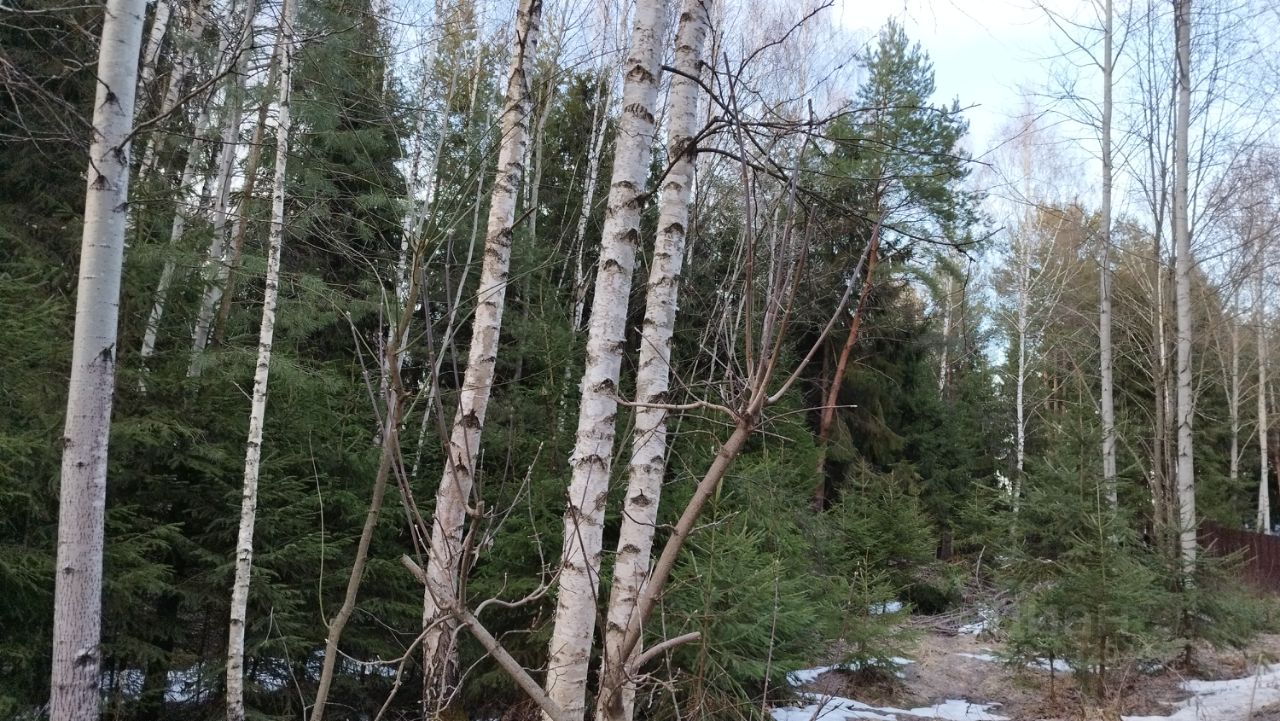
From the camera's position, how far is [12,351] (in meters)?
4.48

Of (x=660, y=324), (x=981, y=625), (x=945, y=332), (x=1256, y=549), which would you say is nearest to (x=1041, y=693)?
(x=981, y=625)

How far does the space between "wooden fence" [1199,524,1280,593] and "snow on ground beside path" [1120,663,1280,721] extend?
870 cm

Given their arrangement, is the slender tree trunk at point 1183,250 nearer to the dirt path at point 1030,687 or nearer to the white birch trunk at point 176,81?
the dirt path at point 1030,687

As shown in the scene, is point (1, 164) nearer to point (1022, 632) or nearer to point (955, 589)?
point (1022, 632)

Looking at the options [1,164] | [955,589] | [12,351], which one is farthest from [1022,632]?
[1,164]

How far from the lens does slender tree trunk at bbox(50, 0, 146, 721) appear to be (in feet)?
10.0

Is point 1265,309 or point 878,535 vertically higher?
point 1265,309

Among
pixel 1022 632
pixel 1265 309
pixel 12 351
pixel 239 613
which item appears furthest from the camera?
pixel 1265 309

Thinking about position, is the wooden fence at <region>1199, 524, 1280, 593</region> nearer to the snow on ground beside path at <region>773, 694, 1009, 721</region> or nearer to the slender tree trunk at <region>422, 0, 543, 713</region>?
the snow on ground beside path at <region>773, 694, 1009, 721</region>

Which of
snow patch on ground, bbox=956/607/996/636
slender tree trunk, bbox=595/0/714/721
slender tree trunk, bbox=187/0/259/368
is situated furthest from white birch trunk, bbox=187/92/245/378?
snow patch on ground, bbox=956/607/996/636

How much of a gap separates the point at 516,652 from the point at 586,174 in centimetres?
715

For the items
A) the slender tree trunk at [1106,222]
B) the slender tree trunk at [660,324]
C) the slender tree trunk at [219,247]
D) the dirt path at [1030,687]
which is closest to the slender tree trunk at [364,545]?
the slender tree trunk at [660,324]

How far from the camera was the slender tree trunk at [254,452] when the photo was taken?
4.89 meters

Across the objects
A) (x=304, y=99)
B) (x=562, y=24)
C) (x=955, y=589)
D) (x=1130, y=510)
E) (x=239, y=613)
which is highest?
(x=562, y=24)
